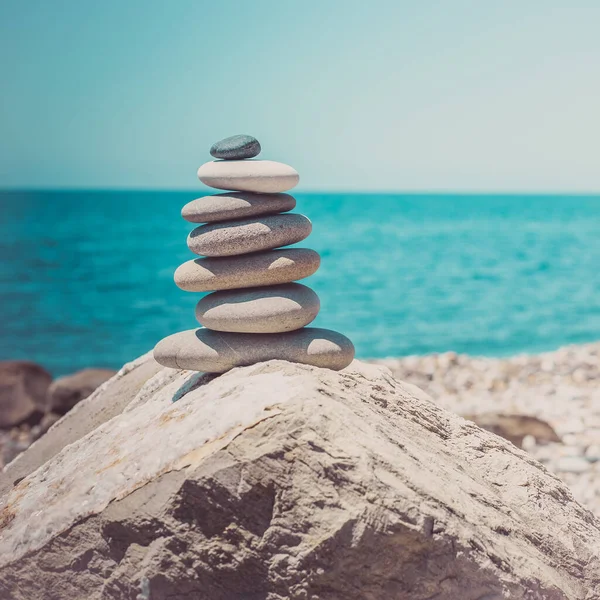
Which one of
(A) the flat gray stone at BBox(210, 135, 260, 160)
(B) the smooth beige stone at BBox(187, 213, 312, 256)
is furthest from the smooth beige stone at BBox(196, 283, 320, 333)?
(A) the flat gray stone at BBox(210, 135, 260, 160)

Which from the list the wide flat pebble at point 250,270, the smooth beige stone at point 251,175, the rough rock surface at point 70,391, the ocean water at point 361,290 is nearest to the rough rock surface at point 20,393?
the rough rock surface at point 70,391

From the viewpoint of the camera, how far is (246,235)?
320 centimetres

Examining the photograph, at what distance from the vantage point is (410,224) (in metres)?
47.1

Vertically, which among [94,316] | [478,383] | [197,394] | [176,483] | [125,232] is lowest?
[176,483]

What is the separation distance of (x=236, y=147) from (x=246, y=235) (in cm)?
43

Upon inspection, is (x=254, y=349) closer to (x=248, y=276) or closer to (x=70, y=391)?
(x=248, y=276)

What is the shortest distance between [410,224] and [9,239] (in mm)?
24117

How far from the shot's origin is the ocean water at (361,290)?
1490 cm

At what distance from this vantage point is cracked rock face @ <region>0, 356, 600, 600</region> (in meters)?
2.46

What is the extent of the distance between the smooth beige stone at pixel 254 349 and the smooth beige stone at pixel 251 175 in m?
0.65

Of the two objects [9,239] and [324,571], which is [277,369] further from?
[9,239]

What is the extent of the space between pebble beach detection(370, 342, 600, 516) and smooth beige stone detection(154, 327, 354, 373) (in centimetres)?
313

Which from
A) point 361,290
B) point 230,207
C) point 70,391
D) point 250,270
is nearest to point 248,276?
point 250,270

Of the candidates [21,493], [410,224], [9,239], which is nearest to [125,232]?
[9,239]
